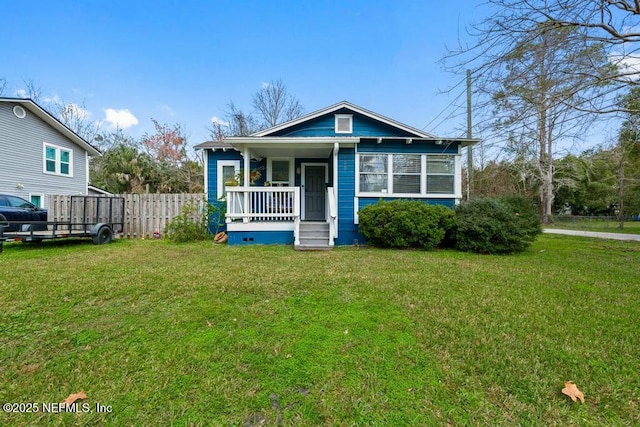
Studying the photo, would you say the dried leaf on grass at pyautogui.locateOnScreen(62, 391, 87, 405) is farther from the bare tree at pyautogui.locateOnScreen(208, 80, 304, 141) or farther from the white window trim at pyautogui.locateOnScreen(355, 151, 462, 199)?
the bare tree at pyautogui.locateOnScreen(208, 80, 304, 141)

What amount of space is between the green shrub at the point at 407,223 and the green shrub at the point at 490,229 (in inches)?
20.0

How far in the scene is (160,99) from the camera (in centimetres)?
1812

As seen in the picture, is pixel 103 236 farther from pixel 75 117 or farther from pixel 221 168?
pixel 75 117

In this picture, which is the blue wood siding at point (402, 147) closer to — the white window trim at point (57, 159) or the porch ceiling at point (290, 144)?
the porch ceiling at point (290, 144)

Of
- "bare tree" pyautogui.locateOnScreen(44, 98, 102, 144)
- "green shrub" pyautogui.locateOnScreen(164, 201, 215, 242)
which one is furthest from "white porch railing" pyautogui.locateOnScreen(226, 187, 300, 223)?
"bare tree" pyautogui.locateOnScreen(44, 98, 102, 144)

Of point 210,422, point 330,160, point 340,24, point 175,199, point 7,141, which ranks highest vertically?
point 340,24

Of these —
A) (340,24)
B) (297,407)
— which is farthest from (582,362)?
(340,24)

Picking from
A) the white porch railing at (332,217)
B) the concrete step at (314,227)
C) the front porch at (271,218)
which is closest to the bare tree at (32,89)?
the front porch at (271,218)

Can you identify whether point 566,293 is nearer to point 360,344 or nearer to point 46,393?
point 360,344

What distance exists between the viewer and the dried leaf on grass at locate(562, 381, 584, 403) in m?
1.80

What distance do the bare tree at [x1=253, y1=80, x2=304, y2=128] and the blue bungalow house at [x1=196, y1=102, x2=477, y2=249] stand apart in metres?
13.4

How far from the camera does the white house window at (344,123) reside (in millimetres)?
9711

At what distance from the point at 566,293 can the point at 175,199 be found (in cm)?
1082

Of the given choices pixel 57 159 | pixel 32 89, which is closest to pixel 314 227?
pixel 57 159
